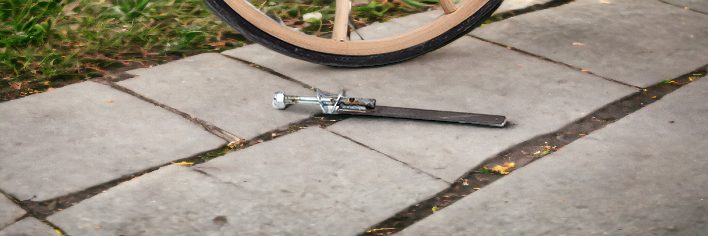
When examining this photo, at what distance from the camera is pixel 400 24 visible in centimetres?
277

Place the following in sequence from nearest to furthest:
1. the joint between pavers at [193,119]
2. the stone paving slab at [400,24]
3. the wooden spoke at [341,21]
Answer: the joint between pavers at [193,119] < the wooden spoke at [341,21] < the stone paving slab at [400,24]

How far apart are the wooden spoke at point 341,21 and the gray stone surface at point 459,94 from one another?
102 mm

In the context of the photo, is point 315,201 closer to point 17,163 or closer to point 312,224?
point 312,224

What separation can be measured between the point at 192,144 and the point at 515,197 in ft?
2.22

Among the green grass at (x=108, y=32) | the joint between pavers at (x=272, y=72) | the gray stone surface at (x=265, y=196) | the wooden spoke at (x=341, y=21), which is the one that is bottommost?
the gray stone surface at (x=265, y=196)

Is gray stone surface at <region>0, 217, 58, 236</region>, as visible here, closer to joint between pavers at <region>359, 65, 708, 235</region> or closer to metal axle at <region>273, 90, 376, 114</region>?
joint between pavers at <region>359, 65, 708, 235</region>

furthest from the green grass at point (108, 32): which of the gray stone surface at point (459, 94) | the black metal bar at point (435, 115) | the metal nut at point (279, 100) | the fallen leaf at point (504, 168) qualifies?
the fallen leaf at point (504, 168)

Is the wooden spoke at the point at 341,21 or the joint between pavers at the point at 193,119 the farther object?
the wooden spoke at the point at 341,21

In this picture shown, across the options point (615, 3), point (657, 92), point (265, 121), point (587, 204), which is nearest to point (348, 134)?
point (265, 121)

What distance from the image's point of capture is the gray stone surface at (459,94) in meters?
1.97

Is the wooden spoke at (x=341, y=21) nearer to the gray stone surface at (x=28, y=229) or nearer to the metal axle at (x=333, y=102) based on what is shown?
the metal axle at (x=333, y=102)

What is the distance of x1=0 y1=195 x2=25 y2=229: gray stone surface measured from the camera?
1.61m

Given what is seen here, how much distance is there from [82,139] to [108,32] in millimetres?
734

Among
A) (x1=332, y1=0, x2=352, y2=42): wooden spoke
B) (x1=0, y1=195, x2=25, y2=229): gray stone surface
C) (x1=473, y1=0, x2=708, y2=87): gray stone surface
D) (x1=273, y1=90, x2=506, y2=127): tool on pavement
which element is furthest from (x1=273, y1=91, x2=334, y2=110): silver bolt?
(x1=473, y1=0, x2=708, y2=87): gray stone surface
